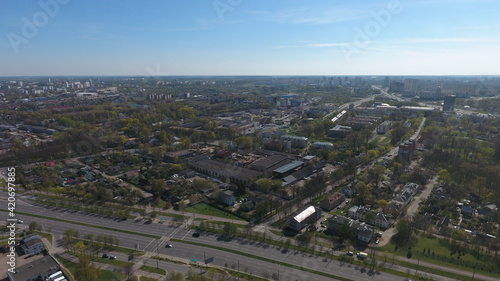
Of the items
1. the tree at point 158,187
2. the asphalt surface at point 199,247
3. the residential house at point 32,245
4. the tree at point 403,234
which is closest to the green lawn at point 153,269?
the asphalt surface at point 199,247

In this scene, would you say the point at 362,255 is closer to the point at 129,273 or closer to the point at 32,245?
the point at 129,273

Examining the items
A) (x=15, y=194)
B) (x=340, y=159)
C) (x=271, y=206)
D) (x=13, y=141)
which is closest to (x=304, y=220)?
(x=271, y=206)

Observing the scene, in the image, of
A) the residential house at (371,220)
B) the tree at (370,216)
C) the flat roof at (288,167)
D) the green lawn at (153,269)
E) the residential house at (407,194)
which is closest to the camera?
the green lawn at (153,269)

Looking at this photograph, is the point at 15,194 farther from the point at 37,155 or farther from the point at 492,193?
the point at 492,193

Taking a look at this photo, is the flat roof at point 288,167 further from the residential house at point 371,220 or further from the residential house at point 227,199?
the residential house at point 371,220

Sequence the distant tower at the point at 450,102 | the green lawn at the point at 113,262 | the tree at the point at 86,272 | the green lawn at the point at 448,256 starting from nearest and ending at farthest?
the tree at the point at 86,272 < the green lawn at the point at 448,256 < the green lawn at the point at 113,262 < the distant tower at the point at 450,102

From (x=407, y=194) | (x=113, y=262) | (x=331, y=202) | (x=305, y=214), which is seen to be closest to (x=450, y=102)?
(x=407, y=194)

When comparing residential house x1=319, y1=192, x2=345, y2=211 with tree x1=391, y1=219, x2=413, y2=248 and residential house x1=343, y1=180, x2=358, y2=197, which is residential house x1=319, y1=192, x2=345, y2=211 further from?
tree x1=391, y1=219, x2=413, y2=248
